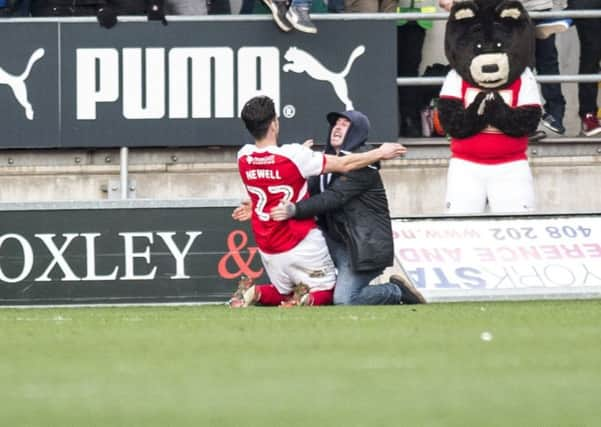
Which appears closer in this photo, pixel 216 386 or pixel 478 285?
pixel 216 386

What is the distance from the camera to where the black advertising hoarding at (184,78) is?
17.2 m

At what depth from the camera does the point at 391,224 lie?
14.7 meters

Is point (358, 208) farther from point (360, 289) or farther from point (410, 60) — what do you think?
point (410, 60)

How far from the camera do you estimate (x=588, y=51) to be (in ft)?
58.9

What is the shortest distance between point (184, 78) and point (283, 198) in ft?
11.7

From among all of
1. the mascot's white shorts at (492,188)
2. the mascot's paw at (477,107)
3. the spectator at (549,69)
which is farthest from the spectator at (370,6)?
the mascot's white shorts at (492,188)

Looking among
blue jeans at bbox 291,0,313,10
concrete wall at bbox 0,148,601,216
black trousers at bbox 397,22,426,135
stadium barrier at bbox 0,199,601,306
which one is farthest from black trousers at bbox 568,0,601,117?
stadium barrier at bbox 0,199,601,306

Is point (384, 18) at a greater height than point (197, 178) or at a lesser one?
greater

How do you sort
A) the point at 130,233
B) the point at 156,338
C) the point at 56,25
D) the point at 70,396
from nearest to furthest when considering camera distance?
1. the point at 70,396
2. the point at 156,338
3. the point at 130,233
4. the point at 56,25

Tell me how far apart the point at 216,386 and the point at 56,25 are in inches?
388

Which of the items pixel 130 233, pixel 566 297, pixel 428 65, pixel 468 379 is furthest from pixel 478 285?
pixel 468 379

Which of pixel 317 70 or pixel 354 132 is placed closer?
pixel 354 132

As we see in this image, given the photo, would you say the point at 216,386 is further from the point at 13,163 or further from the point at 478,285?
the point at 13,163

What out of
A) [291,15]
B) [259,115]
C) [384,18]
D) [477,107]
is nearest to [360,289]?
[259,115]
